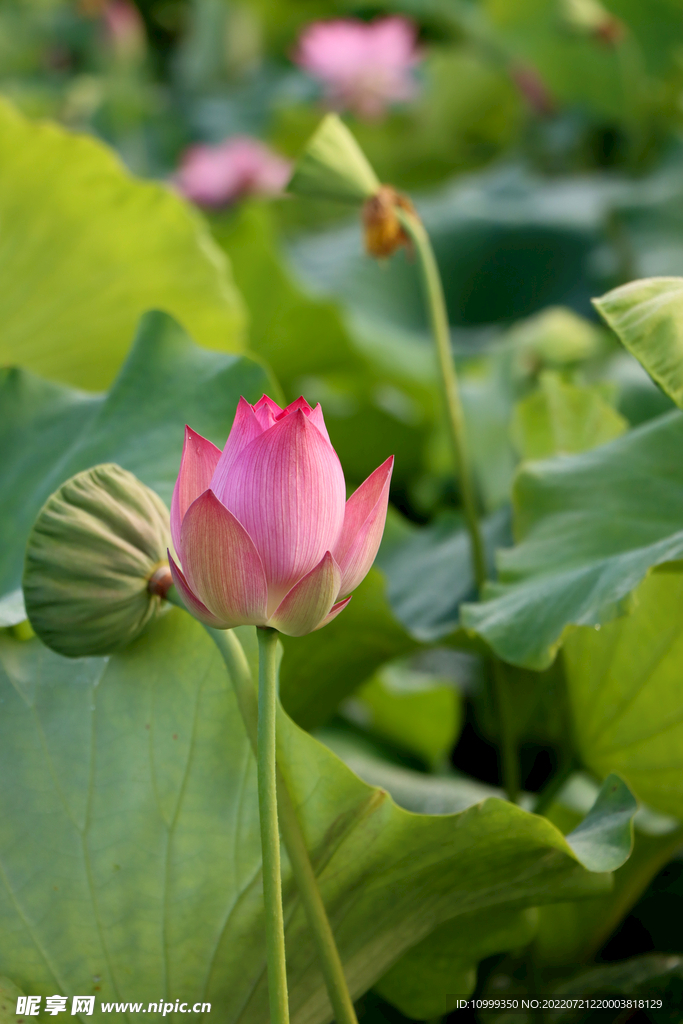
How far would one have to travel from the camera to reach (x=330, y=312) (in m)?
1.16

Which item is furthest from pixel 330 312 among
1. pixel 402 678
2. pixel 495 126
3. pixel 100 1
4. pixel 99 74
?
pixel 99 74

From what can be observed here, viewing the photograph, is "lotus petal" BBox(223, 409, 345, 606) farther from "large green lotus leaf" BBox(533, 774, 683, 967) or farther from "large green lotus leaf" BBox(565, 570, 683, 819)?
"large green lotus leaf" BBox(533, 774, 683, 967)

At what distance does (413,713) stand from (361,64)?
4.69 feet

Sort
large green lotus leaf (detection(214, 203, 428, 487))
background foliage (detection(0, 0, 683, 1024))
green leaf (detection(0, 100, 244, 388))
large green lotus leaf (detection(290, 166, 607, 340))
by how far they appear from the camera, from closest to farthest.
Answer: background foliage (detection(0, 0, 683, 1024)) < green leaf (detection(0, 100, 244, 388)) < large green lotus leaf (detection(214, 203, 428, 487)) < large green lotus leaf (detection(290, 166, 607, 340))

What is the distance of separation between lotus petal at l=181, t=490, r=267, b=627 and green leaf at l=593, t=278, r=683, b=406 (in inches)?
7.0

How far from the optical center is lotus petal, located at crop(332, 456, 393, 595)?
1.15ft

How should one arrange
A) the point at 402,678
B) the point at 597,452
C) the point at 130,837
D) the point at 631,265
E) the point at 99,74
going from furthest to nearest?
the point at 99,74, the point at 631,265, the point at 402,678, the point at 597,452, the point at 130,837

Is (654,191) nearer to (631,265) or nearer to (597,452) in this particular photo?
(631,265)

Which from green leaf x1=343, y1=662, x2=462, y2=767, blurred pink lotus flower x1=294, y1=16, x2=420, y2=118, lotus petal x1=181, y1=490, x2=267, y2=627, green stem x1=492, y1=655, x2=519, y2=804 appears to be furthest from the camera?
blurred pink lotus flower x1=294, y1=16, x2=420, y2=118

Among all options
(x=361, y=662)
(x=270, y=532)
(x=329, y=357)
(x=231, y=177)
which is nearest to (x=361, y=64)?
(x=231, y=177)

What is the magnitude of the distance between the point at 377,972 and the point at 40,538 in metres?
0.27

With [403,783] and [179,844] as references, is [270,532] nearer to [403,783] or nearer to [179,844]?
[179,844]

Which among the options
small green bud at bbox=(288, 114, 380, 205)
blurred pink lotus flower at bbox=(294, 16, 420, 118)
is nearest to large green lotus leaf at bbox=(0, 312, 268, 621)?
small green bud at bbox=(288, 114, 380, 205)

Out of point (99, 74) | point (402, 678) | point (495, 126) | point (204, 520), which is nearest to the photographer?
point (204, 520)
